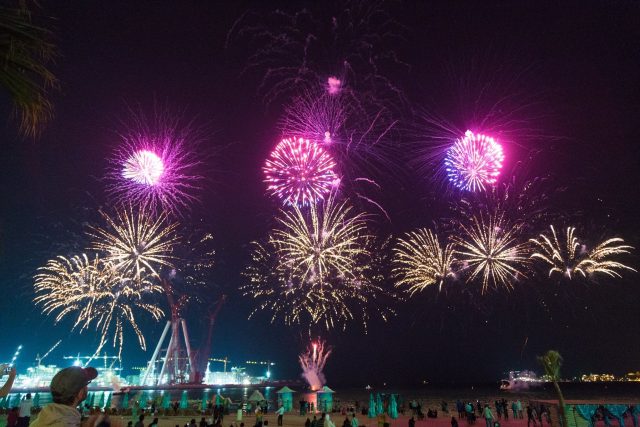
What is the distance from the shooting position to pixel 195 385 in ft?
377

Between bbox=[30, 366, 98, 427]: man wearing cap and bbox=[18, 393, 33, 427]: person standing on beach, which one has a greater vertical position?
bbox=[30, 366, 98, 427]: man wearing cap

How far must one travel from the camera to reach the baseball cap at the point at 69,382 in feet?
9.68

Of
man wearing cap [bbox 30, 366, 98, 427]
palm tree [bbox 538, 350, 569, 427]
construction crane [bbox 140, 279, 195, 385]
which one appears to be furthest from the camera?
construction crane [bbox 140, 279, 195, 385]

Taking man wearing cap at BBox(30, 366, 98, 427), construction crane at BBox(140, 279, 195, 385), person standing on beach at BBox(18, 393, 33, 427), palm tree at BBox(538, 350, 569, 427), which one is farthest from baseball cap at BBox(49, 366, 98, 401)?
construction crane at BBox(140, 279, 195, 385)

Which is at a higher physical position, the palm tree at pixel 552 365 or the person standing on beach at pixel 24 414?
the palm tree at pixel 552 365

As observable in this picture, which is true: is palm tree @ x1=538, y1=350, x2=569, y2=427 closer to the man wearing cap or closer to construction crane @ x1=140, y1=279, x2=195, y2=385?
the man wearing cap

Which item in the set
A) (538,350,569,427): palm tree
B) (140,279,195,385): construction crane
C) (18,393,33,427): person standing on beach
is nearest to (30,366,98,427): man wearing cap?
(18,393,33,427): person standing on beach

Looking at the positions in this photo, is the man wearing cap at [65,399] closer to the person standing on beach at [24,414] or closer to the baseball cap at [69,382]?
the baseball cap at [69,382]

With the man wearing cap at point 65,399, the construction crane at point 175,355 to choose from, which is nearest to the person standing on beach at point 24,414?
the man wearing cap at point 65,399

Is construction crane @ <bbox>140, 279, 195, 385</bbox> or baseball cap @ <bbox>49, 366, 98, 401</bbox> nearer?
baseball cap @ <bbox>49, 366, 98, 401</bbox>

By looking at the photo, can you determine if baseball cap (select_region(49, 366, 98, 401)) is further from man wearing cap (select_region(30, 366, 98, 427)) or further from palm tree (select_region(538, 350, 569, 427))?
palm tree (select_region(538, 350, 569, 427))

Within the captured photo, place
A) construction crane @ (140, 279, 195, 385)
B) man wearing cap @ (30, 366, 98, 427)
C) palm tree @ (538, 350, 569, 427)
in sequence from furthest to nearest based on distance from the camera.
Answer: construction crane @ (140, 279, 195, 385)
palm tree @ (538, 350, 569, 427)
man wearing cap @ (30, 366, 98, 427)

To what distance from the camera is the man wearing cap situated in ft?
9.38

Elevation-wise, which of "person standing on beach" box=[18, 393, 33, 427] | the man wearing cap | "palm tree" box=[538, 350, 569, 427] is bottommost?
"person standing on beach" box=[18, 393, 33, 427]
